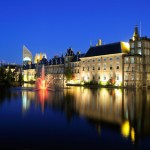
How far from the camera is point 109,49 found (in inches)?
3460

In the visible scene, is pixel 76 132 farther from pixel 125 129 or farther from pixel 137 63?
pixel 137 63

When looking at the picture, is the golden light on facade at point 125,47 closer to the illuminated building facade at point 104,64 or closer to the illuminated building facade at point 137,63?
the illuminated building facade at point 104,64

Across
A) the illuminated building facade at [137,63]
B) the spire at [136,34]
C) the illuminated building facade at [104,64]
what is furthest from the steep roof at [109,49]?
the spire at [136,34]

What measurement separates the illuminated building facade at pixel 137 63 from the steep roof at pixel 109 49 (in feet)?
9.96

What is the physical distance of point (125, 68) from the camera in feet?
263

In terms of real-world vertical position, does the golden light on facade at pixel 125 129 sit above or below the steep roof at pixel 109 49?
below

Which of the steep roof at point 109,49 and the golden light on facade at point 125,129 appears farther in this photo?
the steep roof at point 109,49

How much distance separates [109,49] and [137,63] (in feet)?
42.6

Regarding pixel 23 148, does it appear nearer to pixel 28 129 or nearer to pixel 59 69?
pixel 28 129

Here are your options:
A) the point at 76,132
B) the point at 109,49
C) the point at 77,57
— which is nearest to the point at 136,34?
the point at 109,49

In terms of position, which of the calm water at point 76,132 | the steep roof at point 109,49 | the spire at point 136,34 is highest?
the spire at point 136,34

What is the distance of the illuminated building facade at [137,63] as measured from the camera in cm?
7838

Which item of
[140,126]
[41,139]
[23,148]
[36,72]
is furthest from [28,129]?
[36,72]

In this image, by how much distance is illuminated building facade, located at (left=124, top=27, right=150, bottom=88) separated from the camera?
7838cm
